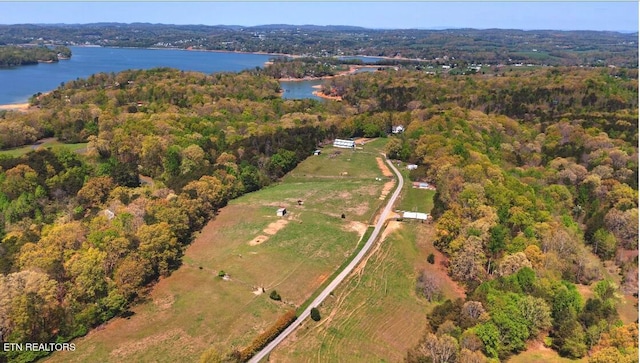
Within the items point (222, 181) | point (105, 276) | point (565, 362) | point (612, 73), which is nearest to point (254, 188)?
point (222, 181)

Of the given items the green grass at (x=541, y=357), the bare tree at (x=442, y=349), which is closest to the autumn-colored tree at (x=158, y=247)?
the bare tree at (x=442, y=349)

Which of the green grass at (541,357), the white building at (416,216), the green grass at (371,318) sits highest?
the white building at (416,216)

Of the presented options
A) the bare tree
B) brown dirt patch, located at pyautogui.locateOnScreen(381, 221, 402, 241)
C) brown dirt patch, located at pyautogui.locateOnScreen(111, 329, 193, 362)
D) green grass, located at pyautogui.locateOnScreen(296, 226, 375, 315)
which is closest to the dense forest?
the bare tree

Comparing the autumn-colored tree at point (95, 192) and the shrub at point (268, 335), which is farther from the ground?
the autumn-colored tree at point (95, 192)

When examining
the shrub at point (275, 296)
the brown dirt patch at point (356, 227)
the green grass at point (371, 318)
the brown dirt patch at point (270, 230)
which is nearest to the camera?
the green grass at point (371, 318)

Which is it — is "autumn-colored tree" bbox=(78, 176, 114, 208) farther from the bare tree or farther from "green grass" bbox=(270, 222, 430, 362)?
the bare tree

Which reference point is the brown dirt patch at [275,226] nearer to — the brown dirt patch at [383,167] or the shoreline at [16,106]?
the brown dirt patch at [383,167]

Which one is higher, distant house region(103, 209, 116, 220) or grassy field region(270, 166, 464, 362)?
distant house region(103, 209, 116, 220)

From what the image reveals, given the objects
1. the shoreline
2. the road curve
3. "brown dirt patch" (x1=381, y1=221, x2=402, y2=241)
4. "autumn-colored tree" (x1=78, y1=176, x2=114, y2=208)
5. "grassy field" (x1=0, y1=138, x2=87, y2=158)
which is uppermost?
the shoreline
